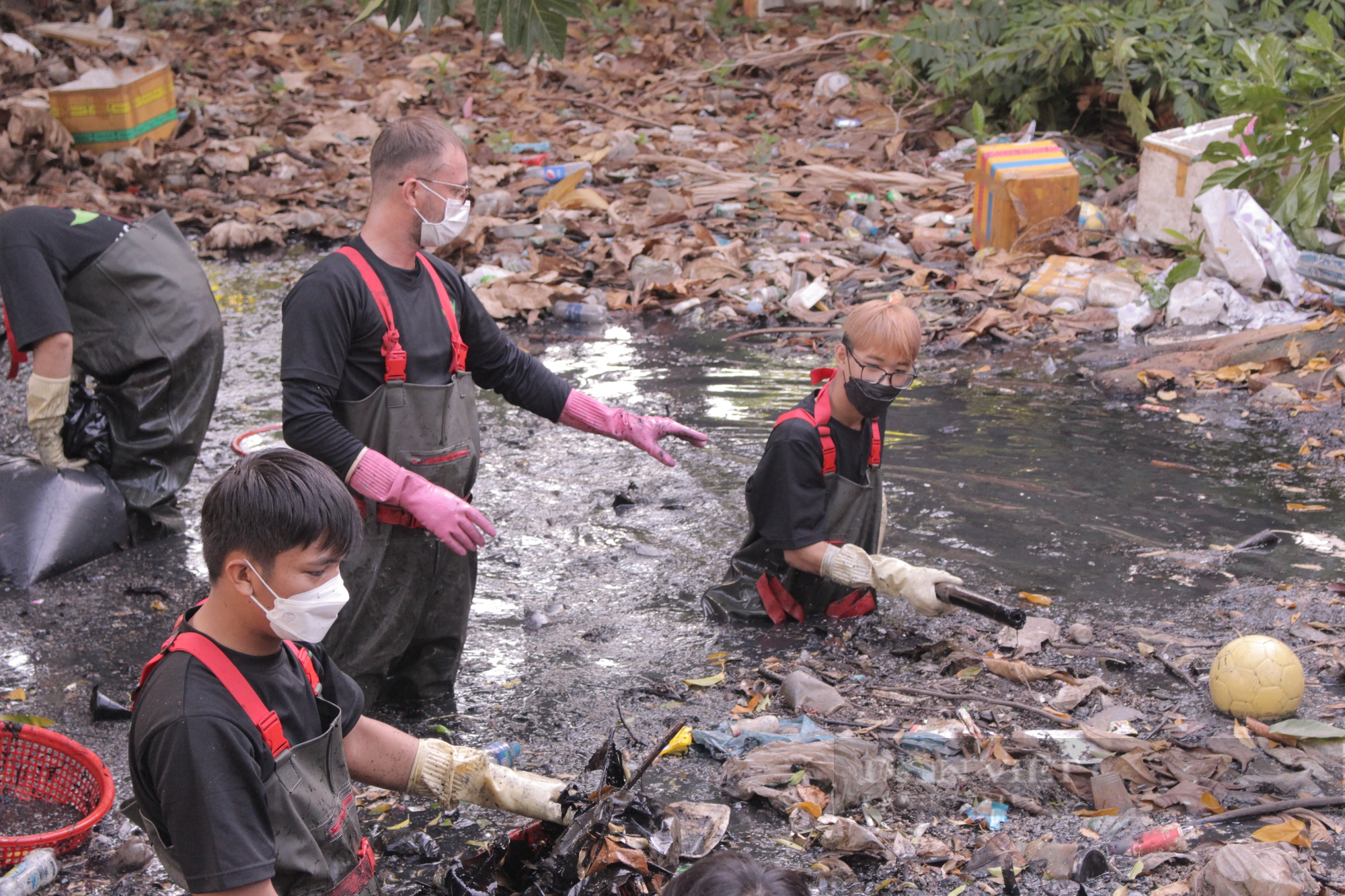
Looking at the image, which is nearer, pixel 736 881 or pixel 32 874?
pixel 736 881

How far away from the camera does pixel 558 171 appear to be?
37.6 ft

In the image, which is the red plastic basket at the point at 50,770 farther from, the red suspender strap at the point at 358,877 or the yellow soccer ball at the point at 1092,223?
the yellow soccer ball at the point at 1092,223

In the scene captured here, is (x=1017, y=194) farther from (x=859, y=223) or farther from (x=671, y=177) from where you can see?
(x=671, y=177)

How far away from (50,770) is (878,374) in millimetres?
2931

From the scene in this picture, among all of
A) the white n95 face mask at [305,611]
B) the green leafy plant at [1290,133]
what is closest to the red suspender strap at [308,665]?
the white n95 face mask at [305,611]

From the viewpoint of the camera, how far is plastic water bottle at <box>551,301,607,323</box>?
8.80m

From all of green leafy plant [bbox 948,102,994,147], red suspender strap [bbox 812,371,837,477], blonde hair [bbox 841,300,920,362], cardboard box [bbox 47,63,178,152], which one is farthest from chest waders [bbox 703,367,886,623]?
cardboard box [bbox 47,63,178,152]

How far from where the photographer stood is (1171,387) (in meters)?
6.99

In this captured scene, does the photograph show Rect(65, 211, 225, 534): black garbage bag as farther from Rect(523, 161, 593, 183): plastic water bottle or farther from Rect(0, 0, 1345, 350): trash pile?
Rect(523, 161, 593, 183): plastic water bottle

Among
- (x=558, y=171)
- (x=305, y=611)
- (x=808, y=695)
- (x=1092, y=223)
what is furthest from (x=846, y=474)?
(x=558, y=171)

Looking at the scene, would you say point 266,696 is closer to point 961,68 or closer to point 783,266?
point 783,266

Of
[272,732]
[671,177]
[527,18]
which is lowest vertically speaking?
[671,177]

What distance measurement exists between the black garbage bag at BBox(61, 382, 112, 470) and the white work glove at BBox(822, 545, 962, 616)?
11.3 ft

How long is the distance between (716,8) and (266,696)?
1604cm
